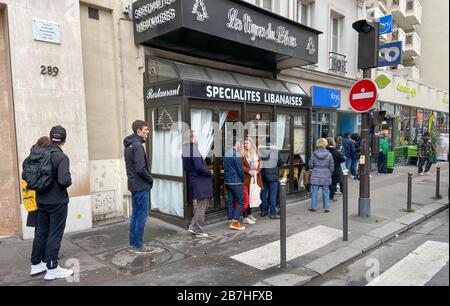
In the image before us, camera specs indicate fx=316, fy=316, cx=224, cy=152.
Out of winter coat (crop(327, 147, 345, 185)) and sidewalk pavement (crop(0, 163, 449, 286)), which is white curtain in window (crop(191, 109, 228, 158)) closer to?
sidewalk pavement (crop(0, 163, 449, 286))

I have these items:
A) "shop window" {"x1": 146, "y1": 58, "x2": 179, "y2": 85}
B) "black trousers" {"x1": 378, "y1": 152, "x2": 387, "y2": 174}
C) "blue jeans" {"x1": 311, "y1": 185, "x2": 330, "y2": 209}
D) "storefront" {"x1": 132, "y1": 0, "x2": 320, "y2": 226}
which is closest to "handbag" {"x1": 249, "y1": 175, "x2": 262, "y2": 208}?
"storefront" {"x1": 132, "y1": 0, "x2": 320, "y2": 226}

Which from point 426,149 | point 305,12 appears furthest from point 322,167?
point 426,149

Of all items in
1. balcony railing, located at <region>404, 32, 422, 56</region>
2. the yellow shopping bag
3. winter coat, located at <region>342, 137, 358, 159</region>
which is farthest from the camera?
balcony railing, located at <region>404, 32, 422, 56</region>

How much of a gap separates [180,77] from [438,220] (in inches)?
250

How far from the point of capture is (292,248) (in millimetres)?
5035

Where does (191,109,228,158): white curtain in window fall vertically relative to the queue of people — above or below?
above

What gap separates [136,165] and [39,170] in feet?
4.01

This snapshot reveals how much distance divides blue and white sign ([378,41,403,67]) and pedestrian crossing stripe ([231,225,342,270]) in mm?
6136

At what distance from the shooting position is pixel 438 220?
274 inches

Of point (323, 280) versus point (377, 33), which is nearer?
point (323, 280)

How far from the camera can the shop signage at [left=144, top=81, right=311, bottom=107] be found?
19.0ft

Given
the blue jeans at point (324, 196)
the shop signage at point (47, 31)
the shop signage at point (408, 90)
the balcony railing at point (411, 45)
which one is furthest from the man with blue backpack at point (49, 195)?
the balcony railing at point (411, 45)

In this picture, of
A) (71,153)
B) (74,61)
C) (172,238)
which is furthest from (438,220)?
(74,61)
